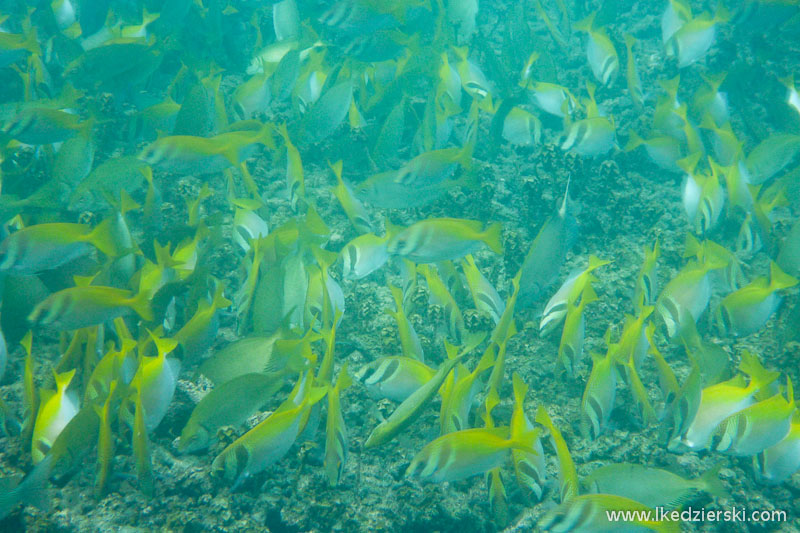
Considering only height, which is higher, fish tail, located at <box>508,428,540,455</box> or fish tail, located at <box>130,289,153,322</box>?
fish tail, located at <box>130,289,153,322</box>

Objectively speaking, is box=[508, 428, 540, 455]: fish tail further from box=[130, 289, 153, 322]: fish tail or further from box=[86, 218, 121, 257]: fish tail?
box=[86, 218, 121, 257]: fish tail

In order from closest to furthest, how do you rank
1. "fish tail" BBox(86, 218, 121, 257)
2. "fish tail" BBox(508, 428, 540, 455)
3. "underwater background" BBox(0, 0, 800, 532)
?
"fish tail" BBox(508, 428, 540, 455) → "underwater background" BBox(0, 0, 800, 532) → "fish tail" BBox(86, 218, 121, 257)

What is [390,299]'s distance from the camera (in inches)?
153

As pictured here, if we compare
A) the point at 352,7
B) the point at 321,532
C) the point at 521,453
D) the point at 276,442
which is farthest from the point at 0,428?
the point at 352,7

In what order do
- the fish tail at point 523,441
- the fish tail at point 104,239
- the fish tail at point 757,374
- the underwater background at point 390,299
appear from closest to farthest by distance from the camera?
the fish tail at point 523,441 → the underwater background at point 390,299 → the fish tail at point 757,374 → the fish tail at point 104,239

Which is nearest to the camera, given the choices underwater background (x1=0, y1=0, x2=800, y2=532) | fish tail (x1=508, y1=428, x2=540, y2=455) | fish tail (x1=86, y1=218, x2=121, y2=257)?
fish tail (x1=508, y1=428, x2=540, y2=455)

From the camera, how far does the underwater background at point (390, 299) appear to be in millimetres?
2301

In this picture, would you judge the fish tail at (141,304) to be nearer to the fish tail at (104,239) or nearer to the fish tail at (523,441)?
the fish tail at (104,239)

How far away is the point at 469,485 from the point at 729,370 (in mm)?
2148

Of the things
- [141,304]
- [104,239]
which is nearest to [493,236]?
[141,304]

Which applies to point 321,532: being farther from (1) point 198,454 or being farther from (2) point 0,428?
(2) point 0,428

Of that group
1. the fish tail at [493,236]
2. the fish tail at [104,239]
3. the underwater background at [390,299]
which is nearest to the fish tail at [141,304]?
the underwater background at [390,299]

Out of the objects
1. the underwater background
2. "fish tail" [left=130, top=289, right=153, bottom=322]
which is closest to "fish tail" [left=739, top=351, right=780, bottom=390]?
the underwater background

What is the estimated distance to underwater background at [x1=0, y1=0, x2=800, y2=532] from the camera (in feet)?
7.55
